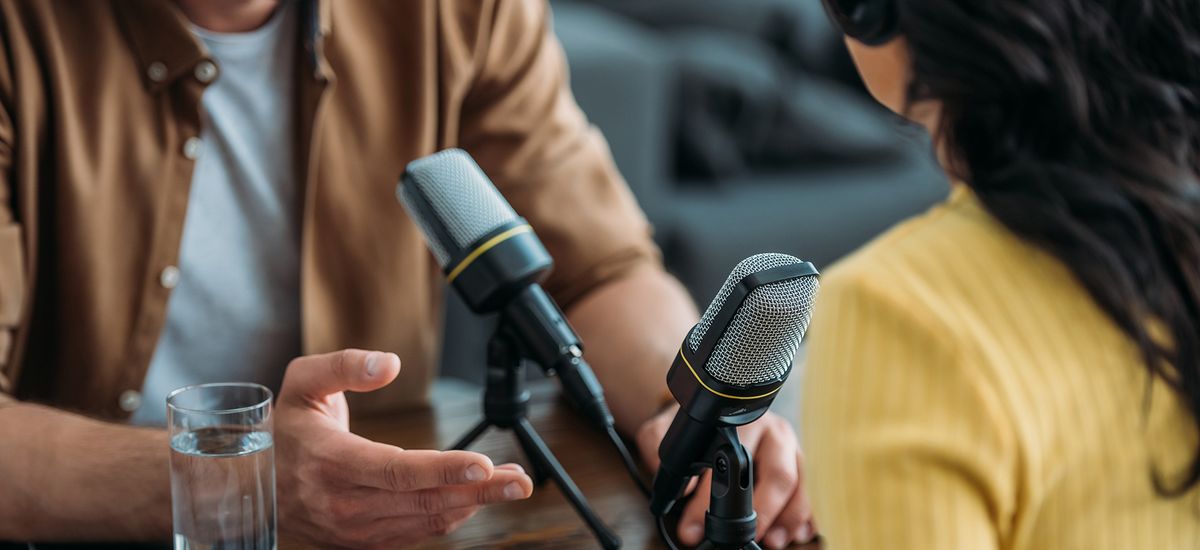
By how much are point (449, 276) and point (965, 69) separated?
456 mm

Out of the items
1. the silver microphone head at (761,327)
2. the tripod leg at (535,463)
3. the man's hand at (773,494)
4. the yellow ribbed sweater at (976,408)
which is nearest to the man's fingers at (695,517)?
the man's hand at (773,494)

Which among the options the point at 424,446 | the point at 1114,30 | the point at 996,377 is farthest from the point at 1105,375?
the point at 424,446

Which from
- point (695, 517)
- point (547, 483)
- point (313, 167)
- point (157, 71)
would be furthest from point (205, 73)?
point (695, 517)

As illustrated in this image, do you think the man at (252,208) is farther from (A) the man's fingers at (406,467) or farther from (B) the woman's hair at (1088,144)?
(B) the woman's hair at (1088,144)

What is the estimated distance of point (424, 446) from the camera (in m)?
1.10

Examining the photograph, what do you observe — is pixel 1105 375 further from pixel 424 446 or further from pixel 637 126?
pixel 637 126

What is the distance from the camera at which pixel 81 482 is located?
963 mm

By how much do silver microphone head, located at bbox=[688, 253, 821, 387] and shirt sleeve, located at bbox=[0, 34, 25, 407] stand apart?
72 centimetres

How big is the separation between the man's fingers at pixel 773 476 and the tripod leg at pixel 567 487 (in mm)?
116

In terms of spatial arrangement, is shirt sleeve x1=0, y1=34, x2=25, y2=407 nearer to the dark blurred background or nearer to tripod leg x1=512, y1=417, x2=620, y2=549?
tripod leg x1=512, y1=417, x2=620, y2=549

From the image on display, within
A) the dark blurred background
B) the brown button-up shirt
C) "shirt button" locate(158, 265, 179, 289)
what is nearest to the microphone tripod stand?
the brown button-up shirt

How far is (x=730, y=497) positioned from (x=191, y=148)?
0.74 meters

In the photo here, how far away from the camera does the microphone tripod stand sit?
29.6 inches

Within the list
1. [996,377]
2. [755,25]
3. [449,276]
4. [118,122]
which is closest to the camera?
[996,377]
